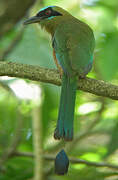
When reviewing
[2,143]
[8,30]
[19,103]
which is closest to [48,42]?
[8,30]

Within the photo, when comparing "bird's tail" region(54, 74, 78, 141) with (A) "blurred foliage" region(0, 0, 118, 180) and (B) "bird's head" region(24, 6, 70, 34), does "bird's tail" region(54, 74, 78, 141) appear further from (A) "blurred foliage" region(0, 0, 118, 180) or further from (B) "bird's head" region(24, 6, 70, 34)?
(B) "bird's head" region(24, 6, 70, 34)

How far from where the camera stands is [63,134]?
2611 mm

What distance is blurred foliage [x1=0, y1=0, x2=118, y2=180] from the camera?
3670 mm

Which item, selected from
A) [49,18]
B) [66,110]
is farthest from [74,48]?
[49,18]

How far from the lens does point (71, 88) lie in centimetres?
298

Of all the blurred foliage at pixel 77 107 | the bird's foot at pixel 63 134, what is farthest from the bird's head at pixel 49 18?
the bird's foot at pixel 63 134

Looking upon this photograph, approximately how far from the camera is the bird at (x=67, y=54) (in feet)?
9.11

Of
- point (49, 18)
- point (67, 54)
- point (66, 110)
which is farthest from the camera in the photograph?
point (49, 18)

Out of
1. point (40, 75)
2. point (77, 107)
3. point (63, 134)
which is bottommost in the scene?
point (77, 107)

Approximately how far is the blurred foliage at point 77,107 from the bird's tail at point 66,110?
1.73 feet

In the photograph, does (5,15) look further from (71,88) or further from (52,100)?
(71,88)

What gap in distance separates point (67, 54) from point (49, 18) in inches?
33.5

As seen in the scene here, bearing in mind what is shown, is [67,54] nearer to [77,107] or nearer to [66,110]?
[66,110]

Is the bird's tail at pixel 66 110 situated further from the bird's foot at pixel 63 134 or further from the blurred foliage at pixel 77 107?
the blurred foliage at pixel 77 107
